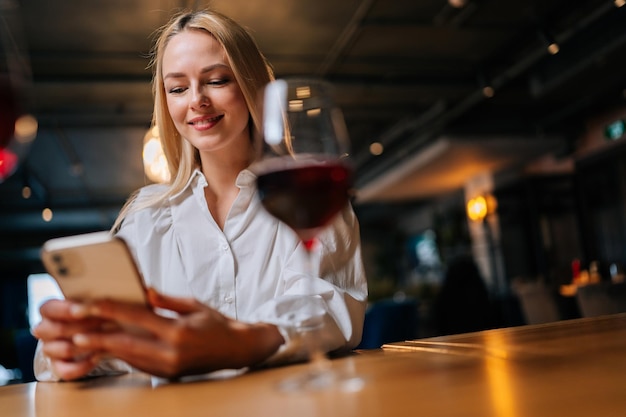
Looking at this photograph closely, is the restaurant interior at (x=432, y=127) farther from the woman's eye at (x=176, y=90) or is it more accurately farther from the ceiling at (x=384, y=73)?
the woman's eye at (x=176, y=90)

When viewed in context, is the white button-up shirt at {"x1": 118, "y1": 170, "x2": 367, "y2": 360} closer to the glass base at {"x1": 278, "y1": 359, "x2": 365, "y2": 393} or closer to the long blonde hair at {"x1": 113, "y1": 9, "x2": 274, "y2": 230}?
the long blonde hair at {"x1": 113, "y1": 9, "x2": 274, "y2": 230}

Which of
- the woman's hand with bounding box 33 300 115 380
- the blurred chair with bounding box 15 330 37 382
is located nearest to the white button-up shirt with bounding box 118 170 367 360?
the woman's hand with bounding box 33 300 115 380

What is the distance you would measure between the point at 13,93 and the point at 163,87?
0.72 metres

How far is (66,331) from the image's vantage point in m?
0.63

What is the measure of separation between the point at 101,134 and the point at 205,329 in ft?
24.2

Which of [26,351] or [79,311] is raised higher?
[79,311]

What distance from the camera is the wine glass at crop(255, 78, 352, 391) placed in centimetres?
64

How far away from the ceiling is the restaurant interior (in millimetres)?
21

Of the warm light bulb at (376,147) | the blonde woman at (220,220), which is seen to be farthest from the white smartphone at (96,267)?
the warm light bulb at (376,147)

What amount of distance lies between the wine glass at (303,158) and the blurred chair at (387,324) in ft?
8.83

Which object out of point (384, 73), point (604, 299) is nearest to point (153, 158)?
point (604, 299)

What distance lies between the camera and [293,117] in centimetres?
65

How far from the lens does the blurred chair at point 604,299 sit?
119 inches

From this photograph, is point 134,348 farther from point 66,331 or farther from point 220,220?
point 220,220
